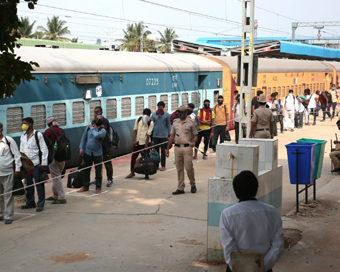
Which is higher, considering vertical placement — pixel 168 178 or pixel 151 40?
pixel 151 40

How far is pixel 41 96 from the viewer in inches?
476

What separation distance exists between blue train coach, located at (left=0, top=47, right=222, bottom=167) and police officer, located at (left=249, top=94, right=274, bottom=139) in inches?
170

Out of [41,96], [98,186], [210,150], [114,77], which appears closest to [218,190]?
[98,186]

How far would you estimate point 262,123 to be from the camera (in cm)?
1217

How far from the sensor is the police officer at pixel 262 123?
12094 millimetres

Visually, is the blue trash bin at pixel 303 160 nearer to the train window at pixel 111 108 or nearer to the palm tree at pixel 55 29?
the train window at pixel 111 108

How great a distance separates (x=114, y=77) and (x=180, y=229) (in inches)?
306

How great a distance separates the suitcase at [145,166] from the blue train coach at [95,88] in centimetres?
209

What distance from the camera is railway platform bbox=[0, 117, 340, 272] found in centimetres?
659

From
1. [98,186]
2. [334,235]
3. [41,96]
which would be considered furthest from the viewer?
[41,96]

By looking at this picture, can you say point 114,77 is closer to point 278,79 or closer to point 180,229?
point 180,229

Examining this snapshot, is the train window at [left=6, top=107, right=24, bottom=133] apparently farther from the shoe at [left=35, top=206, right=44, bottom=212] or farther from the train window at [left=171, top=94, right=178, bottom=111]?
the train window at [left=171, top=94, right=178, bottom=111]

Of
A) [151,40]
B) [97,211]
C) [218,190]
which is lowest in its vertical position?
[97,211]

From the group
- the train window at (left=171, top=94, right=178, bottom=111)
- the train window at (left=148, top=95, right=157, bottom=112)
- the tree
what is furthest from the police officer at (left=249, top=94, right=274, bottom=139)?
the tree
